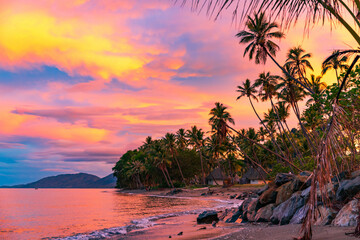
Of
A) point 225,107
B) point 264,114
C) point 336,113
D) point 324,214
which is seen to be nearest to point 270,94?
point 225,107

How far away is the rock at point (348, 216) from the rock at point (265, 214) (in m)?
5.90

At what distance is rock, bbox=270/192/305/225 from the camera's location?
12.9 meters

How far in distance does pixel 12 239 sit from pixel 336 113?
62.6ft

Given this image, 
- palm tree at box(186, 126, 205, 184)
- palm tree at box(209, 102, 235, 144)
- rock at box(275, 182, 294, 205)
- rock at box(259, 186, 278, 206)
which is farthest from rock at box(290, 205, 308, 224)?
palm tree at box(186, 126, 205, 184)

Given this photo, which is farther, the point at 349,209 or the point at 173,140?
the point at 173,140

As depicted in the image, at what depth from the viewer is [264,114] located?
62.2m

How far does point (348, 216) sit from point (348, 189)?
6.31 ft

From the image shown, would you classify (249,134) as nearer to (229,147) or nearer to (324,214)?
(229,147)

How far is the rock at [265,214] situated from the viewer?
50.0 ft

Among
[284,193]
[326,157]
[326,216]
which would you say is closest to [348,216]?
[326,216]

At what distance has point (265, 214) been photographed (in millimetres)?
15438

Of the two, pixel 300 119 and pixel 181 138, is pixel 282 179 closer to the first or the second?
pixel 300 119

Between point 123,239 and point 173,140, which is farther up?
point 173,140

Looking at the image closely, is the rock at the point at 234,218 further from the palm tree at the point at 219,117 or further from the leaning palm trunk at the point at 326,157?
the palm tree at the point at 219,117
